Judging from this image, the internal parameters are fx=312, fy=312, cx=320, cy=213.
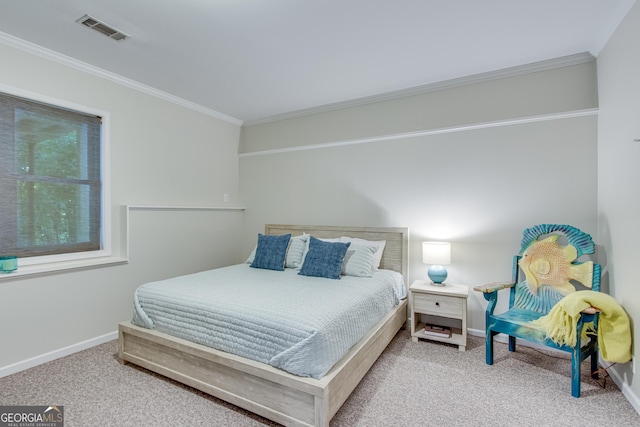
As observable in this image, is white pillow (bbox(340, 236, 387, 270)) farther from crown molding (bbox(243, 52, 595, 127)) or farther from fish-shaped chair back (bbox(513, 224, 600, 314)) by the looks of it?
crown molding (bbox(243, 52, 595, 127))

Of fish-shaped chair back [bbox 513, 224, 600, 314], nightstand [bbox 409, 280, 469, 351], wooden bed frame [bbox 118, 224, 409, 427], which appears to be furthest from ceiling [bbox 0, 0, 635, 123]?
wooden bed frame [bbox 118, 224, 409, 427]

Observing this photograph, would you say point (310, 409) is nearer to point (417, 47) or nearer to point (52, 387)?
point (52, 387)

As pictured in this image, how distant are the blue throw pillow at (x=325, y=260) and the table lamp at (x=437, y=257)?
769 mm

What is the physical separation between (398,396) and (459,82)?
2862 millimetres

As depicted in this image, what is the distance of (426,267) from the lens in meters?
3.33

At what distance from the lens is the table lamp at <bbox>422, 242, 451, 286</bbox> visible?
2979mm

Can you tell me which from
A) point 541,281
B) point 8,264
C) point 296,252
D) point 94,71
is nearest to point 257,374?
point 296,252

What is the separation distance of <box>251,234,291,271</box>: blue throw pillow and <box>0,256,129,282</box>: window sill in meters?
1.31

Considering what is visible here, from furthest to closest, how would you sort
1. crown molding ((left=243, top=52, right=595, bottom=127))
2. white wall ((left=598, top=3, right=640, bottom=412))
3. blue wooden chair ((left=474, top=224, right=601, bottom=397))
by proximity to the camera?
crown molding ((left=243, top=52, right=595, bottom=127)) → blue wooden chair ((left=474, top=224, right=601, bottom=397)) → white wall ((left=598, top=3, right=640, bottom=412))

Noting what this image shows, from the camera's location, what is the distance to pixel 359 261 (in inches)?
121

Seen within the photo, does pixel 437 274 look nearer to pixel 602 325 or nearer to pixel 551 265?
pixel 551 265

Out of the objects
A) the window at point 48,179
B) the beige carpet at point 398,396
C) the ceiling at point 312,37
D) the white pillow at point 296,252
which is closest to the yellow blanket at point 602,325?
the beige carpet at point 398,396

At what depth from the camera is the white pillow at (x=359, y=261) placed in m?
3.02

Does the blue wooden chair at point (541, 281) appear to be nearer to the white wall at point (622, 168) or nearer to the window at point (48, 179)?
the white wall at point (622, 168)
